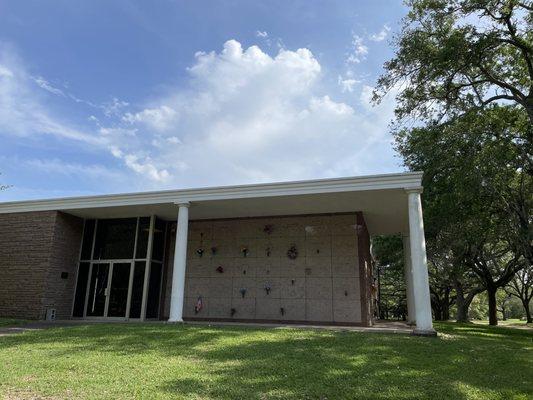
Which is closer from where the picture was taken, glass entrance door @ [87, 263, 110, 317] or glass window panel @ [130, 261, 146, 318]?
glass window panel @ [130, 261, 146, 318]

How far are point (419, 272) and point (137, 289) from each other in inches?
384

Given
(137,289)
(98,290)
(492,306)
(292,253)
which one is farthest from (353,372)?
(492,306)

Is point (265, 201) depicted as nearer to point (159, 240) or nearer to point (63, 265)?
point (159, 240)

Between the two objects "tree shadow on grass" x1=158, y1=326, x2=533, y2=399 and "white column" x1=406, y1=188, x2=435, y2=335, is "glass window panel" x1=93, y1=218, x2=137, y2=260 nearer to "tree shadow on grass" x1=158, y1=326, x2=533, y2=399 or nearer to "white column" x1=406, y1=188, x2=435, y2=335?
"tree shadow on grass" x1=158, y1=326, x2=533, y2=399

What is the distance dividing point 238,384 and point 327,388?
3.47ft

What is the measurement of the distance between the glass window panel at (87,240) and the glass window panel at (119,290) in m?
1.24

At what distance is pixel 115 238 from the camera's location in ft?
53.0

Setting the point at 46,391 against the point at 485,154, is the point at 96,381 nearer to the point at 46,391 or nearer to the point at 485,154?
the point at 46,391

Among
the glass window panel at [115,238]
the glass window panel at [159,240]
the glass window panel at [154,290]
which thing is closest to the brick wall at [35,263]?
the glass window panel at [115,238]

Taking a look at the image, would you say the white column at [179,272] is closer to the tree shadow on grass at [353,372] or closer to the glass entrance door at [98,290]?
the glass entrance door at [98,290]

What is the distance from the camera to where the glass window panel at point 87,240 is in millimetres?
16047

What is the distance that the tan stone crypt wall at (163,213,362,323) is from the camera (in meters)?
14.2

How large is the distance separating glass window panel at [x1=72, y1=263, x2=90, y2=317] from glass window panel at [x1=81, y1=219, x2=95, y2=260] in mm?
370

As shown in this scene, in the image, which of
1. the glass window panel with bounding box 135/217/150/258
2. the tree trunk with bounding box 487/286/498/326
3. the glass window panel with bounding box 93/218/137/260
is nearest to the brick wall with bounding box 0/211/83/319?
the glass window panel with bounding box 93/218/137/260
